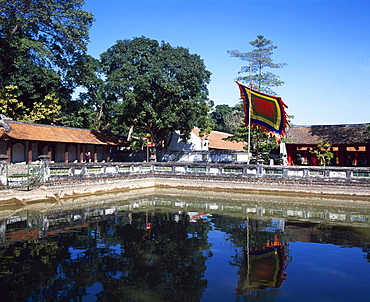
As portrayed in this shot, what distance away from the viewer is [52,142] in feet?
82.4

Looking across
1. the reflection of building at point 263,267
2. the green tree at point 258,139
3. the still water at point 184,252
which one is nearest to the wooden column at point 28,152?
the still water at point 184,252

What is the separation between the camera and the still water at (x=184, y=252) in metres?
7.17

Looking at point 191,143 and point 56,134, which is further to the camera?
point 191,143

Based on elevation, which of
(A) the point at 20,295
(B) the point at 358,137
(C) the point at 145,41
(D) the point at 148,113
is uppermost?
(C) the point at 145,41

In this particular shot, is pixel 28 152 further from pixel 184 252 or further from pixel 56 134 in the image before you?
pixel 184 252

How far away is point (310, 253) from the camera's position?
964 centimetres

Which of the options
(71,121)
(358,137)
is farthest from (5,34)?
(358,137)

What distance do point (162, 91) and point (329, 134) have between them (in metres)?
13.8

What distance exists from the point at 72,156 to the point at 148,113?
7.96 m

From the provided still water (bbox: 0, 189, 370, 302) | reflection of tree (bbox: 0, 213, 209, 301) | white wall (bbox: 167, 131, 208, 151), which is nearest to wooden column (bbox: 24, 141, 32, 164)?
still water (bbox: 0, 189, 370, 302)

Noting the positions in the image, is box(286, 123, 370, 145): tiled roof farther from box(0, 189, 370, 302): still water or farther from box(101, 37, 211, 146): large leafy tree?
box(0, 189, 370, 302): still water

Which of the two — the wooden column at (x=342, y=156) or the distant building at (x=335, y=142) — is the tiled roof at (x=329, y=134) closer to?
the distant building at (x=335, y=142)

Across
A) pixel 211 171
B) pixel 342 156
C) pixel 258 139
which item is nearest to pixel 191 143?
pixel 258 139

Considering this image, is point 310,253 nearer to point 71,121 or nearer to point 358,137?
point 358,137
